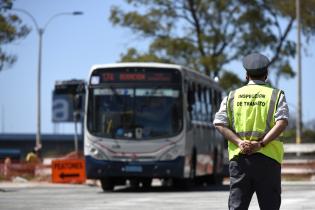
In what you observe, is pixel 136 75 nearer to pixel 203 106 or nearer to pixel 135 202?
pixel 203 106

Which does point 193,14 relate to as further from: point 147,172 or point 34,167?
point 147,172

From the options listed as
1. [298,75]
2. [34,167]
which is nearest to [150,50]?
[298,75]

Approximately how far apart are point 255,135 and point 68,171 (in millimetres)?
24780

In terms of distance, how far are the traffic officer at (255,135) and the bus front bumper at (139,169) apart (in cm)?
1582

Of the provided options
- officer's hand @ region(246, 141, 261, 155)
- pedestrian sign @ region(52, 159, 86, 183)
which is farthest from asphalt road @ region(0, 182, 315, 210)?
pedestrian sign @ region(52, 159, 86, 183)

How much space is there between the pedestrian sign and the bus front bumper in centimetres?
799

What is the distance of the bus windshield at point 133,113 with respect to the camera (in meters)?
24.3

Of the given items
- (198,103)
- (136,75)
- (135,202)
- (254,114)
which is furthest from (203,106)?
(254,114)

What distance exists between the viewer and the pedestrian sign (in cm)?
3231

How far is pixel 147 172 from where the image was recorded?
2412cm

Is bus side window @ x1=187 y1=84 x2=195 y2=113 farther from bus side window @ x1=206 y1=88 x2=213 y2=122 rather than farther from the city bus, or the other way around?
bus side window @ x1=206 y1=88 x2=213 y2=122

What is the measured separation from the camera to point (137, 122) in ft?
79.8

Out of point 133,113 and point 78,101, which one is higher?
point 78,101

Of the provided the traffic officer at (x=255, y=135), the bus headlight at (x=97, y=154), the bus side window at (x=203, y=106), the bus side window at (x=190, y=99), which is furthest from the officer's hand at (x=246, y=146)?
the bus side window at (x=203, y=106)
